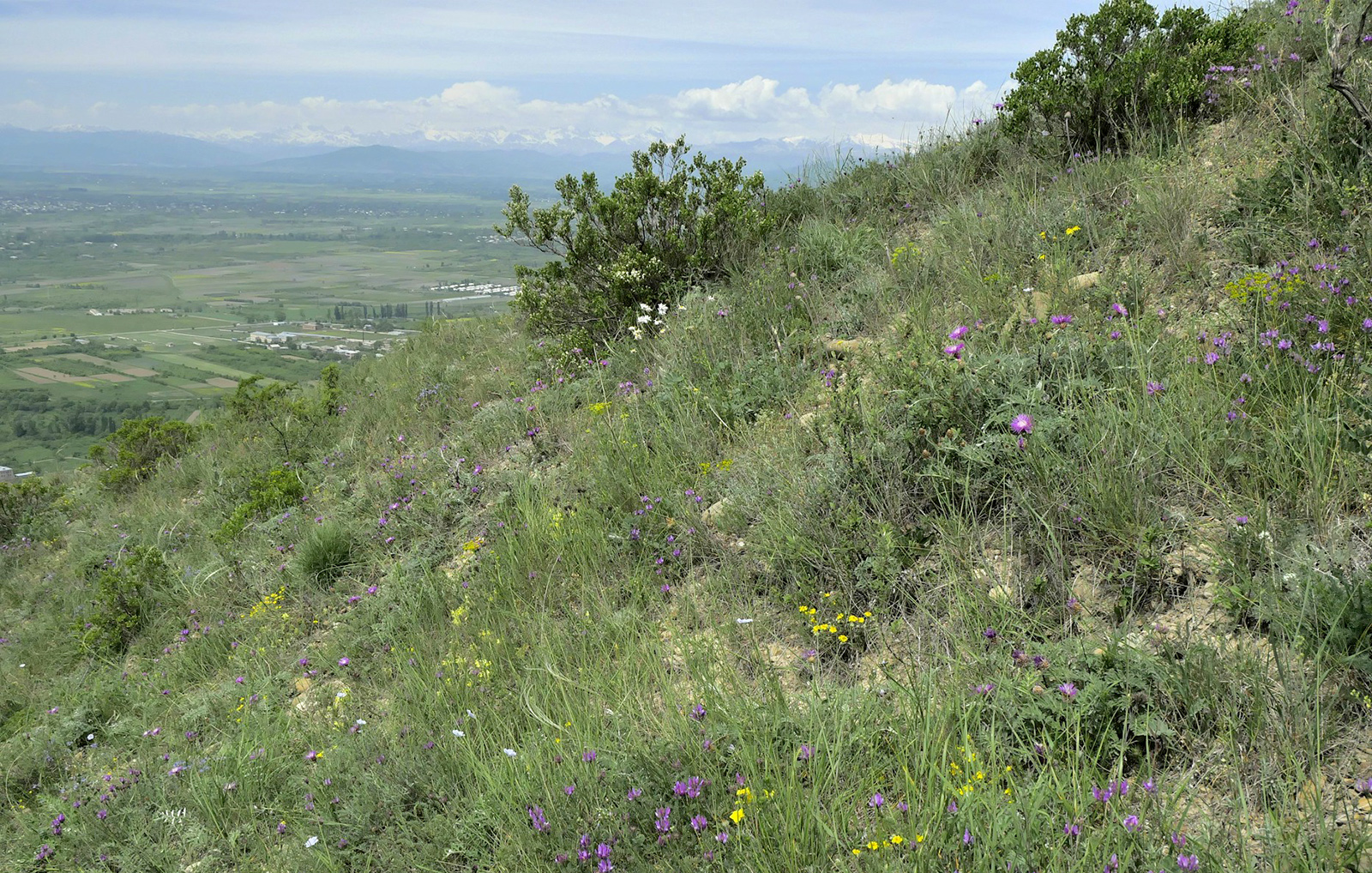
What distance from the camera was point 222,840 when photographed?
Result: 286 cm

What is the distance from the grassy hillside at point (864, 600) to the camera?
1.84 m

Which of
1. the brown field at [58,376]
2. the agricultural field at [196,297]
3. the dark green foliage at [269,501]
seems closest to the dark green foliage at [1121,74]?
the dark green foliage at [269,501]

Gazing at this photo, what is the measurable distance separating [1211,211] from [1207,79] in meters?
2.48

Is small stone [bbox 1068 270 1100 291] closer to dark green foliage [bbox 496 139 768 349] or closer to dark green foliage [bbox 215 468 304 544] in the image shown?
dark green foliage [bbox 496 139 768 349]

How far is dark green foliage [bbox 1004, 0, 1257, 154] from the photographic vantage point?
5.67 meters

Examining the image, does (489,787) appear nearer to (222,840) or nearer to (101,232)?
(222,840)

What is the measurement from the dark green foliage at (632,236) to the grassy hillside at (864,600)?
1.25m

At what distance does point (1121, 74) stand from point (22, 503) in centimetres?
1514

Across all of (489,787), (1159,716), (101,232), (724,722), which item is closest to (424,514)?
(489,787)

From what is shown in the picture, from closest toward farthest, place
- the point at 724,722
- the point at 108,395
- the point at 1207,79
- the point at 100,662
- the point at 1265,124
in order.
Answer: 1. the point at 724,722
2. the point at 1265,124
3. the point at 100,662
4. the point at 1207,79
5. the point at 108,395

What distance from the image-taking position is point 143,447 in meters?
10.2

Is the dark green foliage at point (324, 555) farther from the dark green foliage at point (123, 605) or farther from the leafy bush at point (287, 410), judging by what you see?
the leafy bush at point (287, 410)

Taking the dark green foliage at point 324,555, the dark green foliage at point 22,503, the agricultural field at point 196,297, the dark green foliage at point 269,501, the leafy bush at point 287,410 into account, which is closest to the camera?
the dark green foliage at point 324,555

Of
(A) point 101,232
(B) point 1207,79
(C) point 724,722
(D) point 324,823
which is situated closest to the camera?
(C) point 724,722
